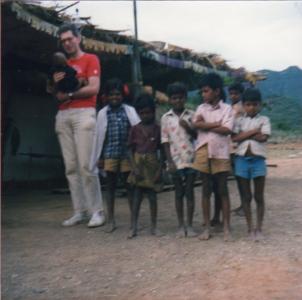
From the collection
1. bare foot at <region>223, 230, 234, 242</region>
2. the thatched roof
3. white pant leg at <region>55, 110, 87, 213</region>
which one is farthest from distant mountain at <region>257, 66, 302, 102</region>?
bare foot at <region>223, 230, 234, 242</region>

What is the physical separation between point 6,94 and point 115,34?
238 centimetres

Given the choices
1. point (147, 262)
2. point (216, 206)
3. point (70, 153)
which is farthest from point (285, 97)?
point (147, 262)

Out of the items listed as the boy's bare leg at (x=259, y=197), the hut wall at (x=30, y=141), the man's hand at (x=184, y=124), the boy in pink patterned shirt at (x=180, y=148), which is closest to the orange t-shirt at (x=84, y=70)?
the boy in pink patterned shirt at (x=180, y=148)

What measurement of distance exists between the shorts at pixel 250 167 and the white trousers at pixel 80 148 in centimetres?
141

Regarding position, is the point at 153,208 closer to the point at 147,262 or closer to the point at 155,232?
the point at 155,232

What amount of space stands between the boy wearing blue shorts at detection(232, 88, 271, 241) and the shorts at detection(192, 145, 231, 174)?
0.14 metres

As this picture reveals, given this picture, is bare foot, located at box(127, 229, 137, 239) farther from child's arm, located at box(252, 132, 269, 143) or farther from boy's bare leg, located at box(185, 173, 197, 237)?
child's arm, located at box(252, 132, 269, 143)

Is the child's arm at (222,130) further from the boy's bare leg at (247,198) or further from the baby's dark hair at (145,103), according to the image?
the baby's dark hair at (145,103)

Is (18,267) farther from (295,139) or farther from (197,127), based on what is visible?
(295,139)

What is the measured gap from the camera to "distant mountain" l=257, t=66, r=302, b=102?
18.0m

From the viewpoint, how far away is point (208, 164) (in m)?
4.62

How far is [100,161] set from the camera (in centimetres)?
514

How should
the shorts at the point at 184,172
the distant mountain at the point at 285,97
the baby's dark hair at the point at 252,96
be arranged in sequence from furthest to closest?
the distant mountain at the point at 285,97 → the shorts at the point at 184,172 → the baby's dark hair at the point at 252,96

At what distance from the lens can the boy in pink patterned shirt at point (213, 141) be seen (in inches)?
180
